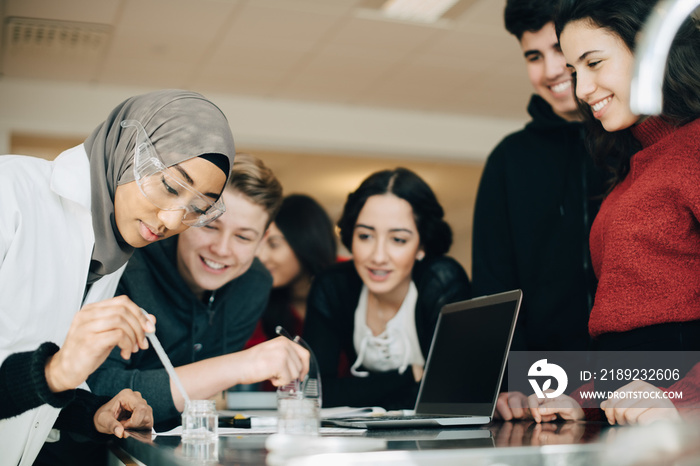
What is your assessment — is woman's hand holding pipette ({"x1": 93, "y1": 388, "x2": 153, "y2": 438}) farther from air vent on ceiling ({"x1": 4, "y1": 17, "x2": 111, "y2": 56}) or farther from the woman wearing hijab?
air vent on ceiling ({"x1": 4, "y1": 17, "x2": 111, "y2": 56})

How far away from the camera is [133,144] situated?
131cm

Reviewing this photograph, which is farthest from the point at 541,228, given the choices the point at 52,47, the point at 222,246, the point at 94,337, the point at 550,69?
the point at 52,47

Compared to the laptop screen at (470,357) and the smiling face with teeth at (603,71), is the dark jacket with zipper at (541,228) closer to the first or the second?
the laptop screen at (470,357)

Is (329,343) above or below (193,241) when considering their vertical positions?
below

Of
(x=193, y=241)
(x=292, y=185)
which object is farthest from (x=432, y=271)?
(x=292, y=185)

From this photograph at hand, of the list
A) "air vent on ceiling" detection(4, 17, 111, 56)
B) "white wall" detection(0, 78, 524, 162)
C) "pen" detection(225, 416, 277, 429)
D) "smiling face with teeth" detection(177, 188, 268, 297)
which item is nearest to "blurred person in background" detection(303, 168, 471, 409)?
"smiling face with teeth" detection(177, 188, 268, 297)

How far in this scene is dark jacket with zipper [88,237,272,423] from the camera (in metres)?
1.48

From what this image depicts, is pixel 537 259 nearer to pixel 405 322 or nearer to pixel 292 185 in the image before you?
pixel 405 322

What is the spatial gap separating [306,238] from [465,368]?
1738 mm

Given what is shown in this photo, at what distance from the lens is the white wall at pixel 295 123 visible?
16.3 feet

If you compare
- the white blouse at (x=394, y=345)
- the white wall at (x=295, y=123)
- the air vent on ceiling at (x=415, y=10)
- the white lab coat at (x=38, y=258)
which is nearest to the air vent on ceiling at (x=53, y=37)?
the white wall at (x=295, y=123)

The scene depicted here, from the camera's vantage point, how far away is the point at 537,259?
1.82 metres

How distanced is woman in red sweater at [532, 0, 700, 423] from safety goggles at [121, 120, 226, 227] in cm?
75

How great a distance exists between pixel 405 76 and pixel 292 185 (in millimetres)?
2356
